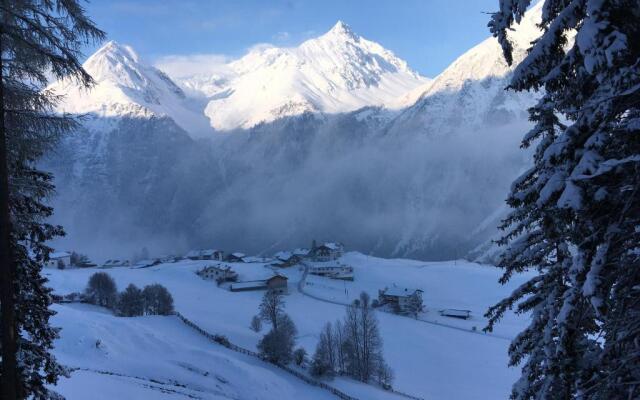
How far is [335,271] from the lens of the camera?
10881 centimetres

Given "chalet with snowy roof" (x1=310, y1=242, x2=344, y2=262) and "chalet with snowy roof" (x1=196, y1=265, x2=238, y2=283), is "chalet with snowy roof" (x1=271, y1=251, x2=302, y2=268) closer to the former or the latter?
"chalet with snowy roof" (x1=310, y1=242, x2=344, y2=262)

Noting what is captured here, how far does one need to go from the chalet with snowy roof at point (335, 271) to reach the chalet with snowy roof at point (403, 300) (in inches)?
858

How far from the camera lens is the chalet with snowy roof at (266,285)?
301 feet

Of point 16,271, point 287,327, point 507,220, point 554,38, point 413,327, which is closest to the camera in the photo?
point 554,38

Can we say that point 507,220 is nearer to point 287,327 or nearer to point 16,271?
point 16,271

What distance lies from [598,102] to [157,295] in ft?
251

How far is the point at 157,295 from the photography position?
2918 inches

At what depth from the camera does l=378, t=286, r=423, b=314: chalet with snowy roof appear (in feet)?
263

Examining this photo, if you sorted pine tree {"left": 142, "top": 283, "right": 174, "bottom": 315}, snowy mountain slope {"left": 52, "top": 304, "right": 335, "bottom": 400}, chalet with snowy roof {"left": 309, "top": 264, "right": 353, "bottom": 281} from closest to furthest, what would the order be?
snowy mountain slope {"left": 52, "top": 304, "right": 335, "bottom": 400} < pine tree {"left": 142, "top": 283, "right": 174, "bottom": 315} < chalet with snowy roof {"left": 309, "top": 264, "right": 353, "bottom": 281}

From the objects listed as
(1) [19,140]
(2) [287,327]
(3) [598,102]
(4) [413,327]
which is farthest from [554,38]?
(4) [413,327]

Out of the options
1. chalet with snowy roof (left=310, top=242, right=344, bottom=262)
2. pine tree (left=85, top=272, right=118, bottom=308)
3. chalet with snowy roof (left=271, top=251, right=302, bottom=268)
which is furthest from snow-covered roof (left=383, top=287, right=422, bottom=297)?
pine tree (left=85, top=272, right=118, bottom=308)

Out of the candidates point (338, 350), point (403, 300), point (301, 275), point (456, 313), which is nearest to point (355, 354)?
point (338, 350)

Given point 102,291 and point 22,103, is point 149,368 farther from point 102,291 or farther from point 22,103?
point 102,291

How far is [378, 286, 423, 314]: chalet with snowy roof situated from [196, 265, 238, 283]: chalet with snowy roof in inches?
1388
